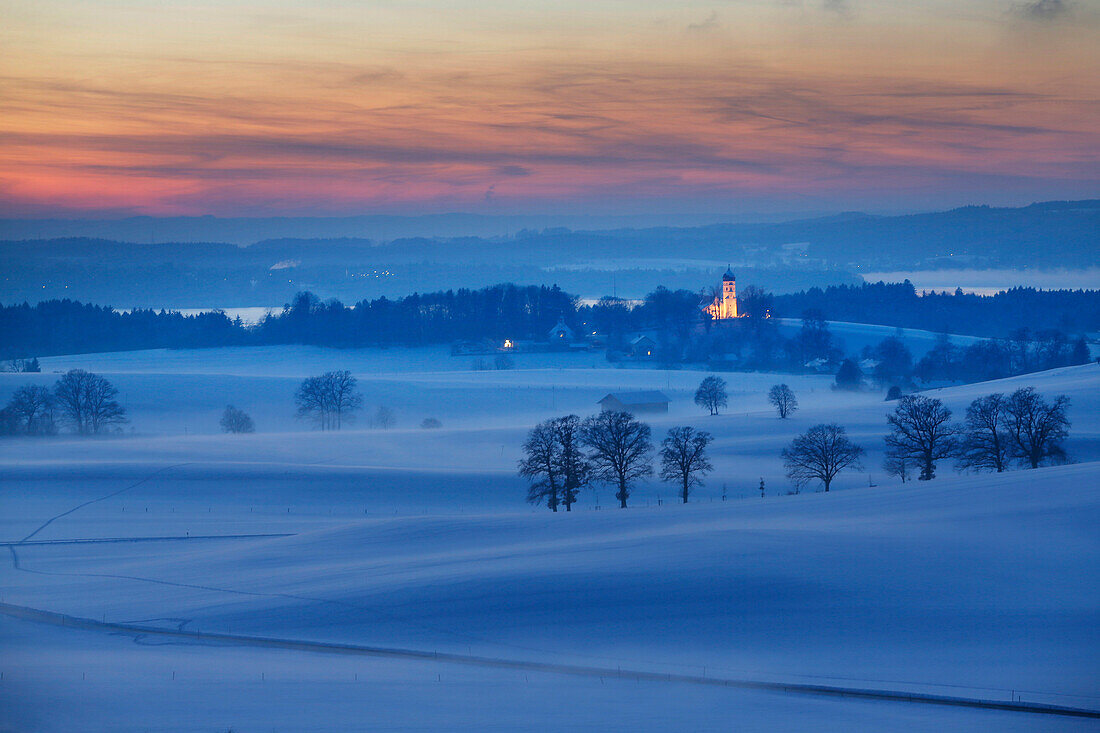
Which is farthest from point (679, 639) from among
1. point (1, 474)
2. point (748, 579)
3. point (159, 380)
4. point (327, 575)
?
point (159, 380)

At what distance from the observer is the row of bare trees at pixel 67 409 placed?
65000 mm

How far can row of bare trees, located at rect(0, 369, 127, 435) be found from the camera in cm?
6500

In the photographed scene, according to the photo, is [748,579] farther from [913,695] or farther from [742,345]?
[742,345]

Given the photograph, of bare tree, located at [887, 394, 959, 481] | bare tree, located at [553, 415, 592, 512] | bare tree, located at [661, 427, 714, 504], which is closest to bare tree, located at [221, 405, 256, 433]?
bare tree, located at [553, 415, 592, 512]

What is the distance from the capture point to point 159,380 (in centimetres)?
8938

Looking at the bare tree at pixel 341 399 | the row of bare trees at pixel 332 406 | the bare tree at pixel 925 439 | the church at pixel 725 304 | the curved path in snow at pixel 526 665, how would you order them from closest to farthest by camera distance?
the curved path in snow at pixel 526 665
the bare tree at pixel 925 439
the row of bare trees at pixel 332 406
the bare tree at pixel 341 399
the church at pixel 725 304

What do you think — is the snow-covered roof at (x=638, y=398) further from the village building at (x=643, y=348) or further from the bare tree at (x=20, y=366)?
the bare tree at (x=20, y=366)

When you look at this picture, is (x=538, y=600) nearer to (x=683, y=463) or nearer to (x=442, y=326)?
(x=683, y=463)

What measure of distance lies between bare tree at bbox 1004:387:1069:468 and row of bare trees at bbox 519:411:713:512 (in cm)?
A: 1337

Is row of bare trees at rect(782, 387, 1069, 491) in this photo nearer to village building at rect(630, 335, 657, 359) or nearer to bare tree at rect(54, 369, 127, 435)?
bare tree at rect(54, 369, 127, 435)

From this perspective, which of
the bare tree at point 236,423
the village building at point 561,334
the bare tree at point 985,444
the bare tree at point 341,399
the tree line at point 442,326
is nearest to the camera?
the bare tree at point 985,444

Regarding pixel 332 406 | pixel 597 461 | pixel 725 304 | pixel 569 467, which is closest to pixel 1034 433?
pixel 597 461

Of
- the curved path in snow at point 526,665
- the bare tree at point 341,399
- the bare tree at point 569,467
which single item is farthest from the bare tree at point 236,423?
the curved path in snow at point 526,665

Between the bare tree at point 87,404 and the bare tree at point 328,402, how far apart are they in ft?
41.9
